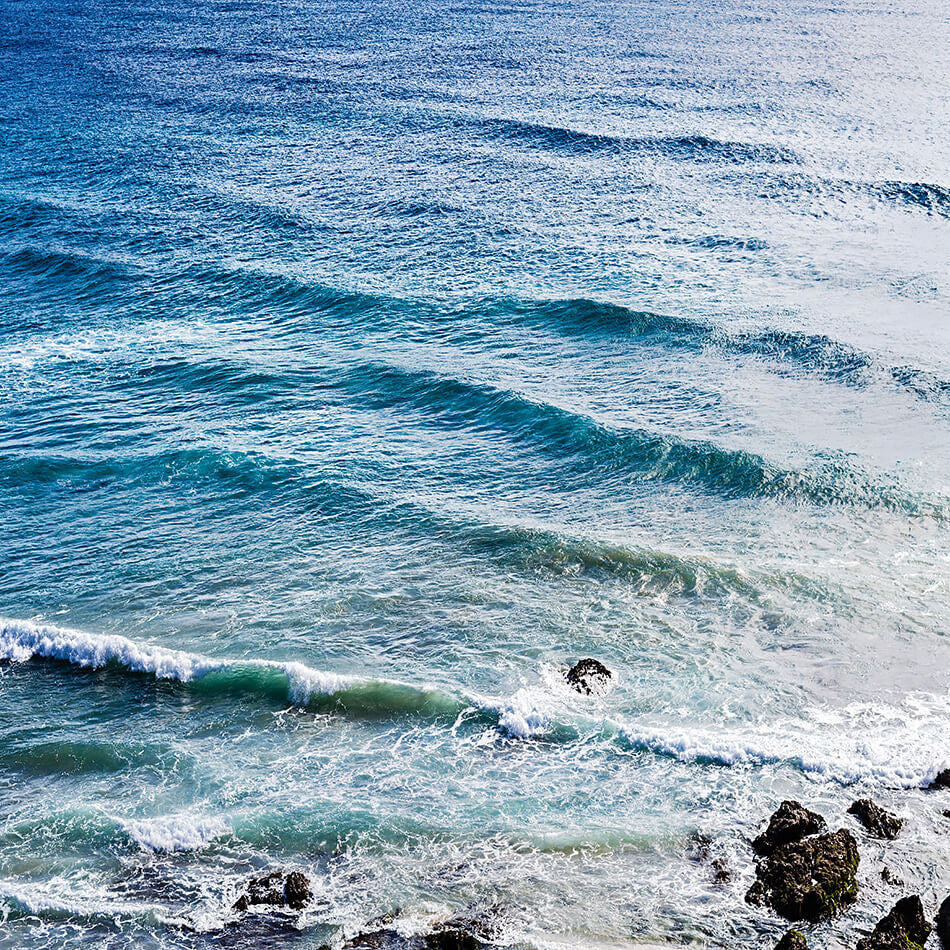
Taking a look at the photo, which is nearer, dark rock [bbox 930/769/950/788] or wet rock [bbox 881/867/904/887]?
wet rock [bbox 881/867/904/887]

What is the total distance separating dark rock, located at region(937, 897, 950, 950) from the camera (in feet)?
47.4

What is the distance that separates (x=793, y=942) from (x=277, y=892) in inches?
311

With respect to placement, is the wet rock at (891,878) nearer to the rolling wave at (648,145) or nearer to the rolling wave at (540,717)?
the rolling wave at (540,717)

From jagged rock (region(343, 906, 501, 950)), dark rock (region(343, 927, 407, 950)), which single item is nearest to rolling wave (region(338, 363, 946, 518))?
jagged rock (region(343, 906, 501, 950))

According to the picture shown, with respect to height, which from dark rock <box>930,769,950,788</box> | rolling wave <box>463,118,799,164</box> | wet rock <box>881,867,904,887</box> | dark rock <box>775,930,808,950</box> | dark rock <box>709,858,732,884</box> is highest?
rolling wave <box>463,118,799,164</box>

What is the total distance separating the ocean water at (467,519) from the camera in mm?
16781

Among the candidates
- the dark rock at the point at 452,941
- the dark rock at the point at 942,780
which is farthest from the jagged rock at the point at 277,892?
the dark rock at the point at 942,780

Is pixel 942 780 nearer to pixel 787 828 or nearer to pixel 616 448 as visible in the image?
pixel 787 828

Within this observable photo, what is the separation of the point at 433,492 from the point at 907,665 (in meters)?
12.5

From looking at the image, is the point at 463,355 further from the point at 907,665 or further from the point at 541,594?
the point at 907,665

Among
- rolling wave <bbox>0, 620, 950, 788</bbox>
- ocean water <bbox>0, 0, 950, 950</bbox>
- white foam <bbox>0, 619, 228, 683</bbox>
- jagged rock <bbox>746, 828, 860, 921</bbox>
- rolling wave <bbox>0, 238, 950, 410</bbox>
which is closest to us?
jagged rock <bbox>746, 828, 860, 921</bbox>

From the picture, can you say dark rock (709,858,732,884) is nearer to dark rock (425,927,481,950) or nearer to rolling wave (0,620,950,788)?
rolling wave (0,620,950,788)

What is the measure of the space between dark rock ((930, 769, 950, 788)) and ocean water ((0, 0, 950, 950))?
0.14 m

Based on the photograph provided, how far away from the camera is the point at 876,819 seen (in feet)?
54.0
